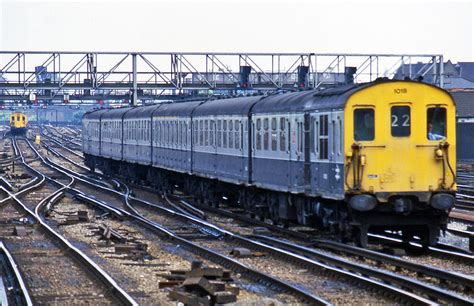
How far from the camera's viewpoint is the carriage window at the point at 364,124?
2017cm

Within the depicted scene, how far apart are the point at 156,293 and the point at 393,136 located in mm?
6549

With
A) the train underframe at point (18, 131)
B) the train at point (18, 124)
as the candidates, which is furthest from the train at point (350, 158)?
the train underframe at point (18, 131)

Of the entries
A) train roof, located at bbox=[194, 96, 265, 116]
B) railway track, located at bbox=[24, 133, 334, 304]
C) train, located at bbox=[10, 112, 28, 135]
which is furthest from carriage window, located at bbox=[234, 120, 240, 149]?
train, located at bbox=[10, 112, 28, 135]

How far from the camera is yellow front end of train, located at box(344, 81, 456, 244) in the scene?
20.1m

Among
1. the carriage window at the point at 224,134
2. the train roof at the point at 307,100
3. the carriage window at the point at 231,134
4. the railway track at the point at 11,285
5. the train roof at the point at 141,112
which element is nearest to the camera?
the railway track at the point at 11,285

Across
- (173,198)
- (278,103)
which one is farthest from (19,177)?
(278,103)

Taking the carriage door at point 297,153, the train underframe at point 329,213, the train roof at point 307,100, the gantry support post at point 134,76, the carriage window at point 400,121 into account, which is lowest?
the train underframe at point 329,213

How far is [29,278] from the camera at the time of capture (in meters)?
17.5

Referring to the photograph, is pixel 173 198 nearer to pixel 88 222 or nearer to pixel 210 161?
pixel 210 161

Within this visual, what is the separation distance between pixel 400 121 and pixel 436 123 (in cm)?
72

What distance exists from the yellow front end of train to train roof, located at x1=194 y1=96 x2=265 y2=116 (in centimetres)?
782

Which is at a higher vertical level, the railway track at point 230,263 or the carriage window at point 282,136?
the carriage window at point 282,136

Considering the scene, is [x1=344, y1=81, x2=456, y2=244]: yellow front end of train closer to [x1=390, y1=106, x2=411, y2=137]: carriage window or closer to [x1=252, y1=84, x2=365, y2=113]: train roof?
[x1=390, y1=106, x2=411, y2=137]: carriage window

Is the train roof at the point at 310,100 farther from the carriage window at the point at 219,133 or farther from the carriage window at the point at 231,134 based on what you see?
the carriage window at the point at 219,133
